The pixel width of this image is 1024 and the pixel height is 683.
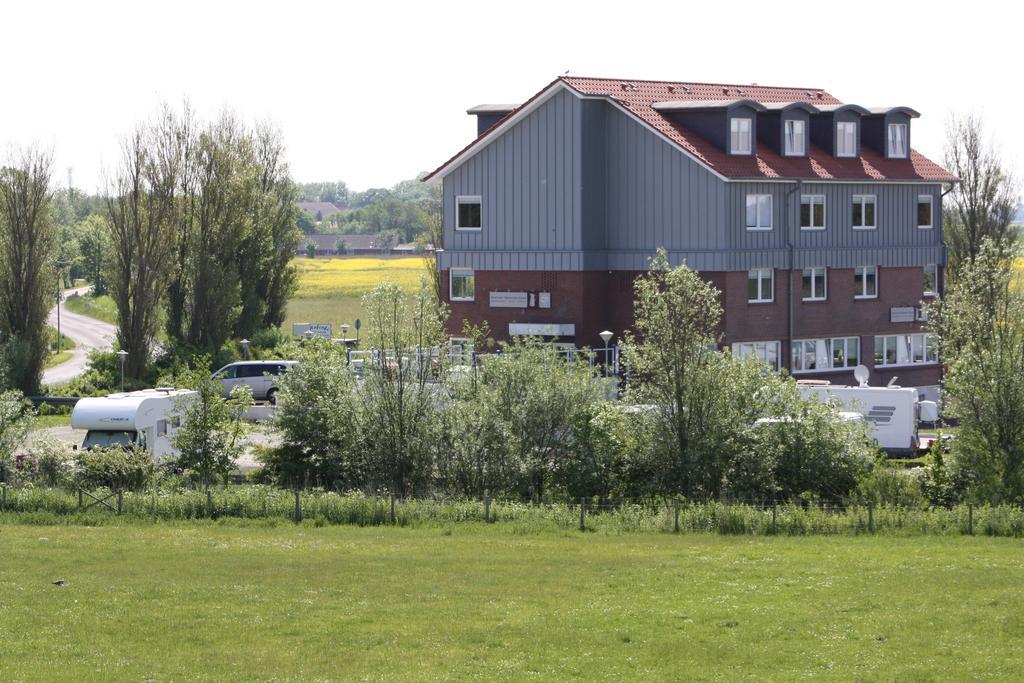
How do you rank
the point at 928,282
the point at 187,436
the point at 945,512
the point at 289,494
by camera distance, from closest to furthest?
the point at 945,512 < the point at 289,494 < the point at 187,436 < the point at 928,282

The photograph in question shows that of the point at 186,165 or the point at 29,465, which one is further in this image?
the point at 186,165

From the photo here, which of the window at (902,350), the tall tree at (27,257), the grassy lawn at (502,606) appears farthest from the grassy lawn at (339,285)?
the grassy lawn at (502,606)

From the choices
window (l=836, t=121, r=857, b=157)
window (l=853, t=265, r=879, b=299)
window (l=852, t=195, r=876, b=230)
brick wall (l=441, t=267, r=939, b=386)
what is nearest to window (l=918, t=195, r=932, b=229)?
window (l=852, t=195, r=876, b=230)

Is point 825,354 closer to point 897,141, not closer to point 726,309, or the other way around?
point 726,309

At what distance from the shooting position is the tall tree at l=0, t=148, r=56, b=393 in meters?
66.9

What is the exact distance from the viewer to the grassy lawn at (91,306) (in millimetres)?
122856

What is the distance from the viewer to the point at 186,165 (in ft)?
251

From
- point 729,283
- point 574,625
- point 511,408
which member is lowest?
point 574,625

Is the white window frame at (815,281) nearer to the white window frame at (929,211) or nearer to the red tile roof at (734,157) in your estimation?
the red tile roof at (734,157)

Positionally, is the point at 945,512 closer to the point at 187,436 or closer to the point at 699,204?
the point at 187,436

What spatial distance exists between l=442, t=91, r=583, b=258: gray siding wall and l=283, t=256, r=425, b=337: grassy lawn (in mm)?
35154

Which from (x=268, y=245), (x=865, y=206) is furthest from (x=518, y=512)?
(x=268, y=245)

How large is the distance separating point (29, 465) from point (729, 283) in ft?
88.9

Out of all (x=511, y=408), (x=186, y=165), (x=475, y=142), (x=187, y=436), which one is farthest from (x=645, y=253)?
(x=186, y=165)
